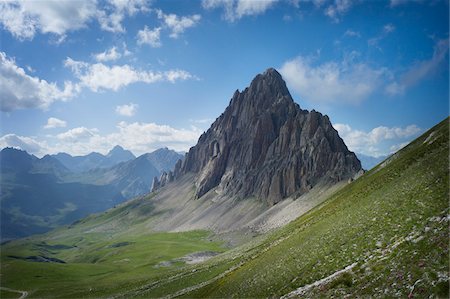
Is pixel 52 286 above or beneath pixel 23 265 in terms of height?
beneath

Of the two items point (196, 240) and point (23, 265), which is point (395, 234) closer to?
point (23, 265)

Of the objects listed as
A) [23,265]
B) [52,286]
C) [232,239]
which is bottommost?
[232,239]

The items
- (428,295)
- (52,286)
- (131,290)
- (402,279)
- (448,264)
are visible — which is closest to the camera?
(428,295)

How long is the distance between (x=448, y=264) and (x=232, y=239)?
16545 centimetres

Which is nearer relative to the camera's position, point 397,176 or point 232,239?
point 397,176

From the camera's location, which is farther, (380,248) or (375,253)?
(380,248)

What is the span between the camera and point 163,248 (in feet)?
558

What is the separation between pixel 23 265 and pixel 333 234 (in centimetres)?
12057

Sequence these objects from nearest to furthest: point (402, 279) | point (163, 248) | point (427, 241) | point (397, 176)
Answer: point (402, 279)
point (427, 241)
point (397, 176)
point (163, 248)

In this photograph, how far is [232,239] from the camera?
591 feet

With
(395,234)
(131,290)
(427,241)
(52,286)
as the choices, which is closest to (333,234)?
(395,234)

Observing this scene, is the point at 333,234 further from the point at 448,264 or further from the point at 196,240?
the point at 196,240

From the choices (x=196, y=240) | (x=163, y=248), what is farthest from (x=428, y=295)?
(x=196, y=240)

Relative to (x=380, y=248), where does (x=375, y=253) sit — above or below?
below
